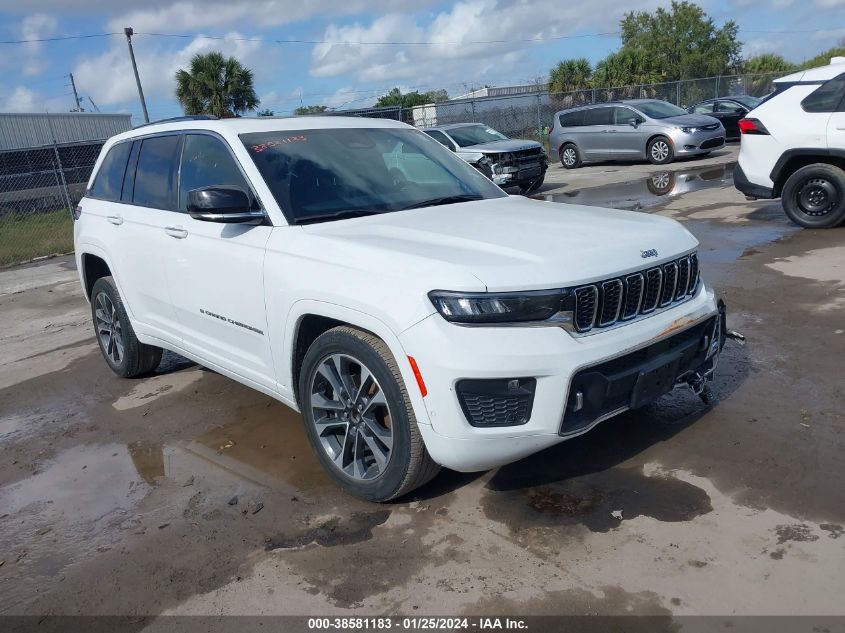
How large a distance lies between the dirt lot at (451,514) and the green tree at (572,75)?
33.2 m

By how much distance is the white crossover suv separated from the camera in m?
3.01

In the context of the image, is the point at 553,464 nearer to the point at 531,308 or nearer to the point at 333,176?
the point at 531,308

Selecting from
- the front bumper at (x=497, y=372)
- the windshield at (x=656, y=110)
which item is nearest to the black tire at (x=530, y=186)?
the windshield at (x=656, y=110)

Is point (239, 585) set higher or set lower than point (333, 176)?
lower

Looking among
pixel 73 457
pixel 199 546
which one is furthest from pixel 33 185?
pixel 199 546

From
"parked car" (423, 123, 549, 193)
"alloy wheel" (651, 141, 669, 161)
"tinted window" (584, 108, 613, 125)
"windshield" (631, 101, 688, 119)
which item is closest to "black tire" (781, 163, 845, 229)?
"parked car" (423, 123, 549, 193)

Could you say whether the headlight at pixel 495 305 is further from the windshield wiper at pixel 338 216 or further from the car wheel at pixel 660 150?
the car wheel at pixel 660 150

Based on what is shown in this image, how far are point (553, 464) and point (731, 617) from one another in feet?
4.34

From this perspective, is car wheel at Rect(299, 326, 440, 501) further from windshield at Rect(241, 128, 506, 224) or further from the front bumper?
windshield at Rect(241, 128, 506, 224)

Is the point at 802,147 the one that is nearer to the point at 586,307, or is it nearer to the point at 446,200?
the point at 446,200

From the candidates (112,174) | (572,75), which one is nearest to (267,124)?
Answer: (112,174)

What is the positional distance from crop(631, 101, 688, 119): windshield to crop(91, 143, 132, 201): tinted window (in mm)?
15767

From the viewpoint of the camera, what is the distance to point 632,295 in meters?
3.32

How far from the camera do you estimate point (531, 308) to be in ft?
9.87
